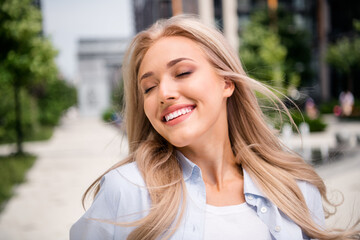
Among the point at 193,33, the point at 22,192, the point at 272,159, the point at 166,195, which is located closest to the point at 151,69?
the point at 193,33

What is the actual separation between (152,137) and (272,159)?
62 cm

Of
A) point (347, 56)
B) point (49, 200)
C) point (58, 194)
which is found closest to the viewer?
point (49, 200)

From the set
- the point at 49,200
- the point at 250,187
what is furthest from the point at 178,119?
the point at 49,200

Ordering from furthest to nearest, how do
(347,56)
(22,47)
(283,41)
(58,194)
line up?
(283,41) → (347,56) → (22,47) → (58,194)

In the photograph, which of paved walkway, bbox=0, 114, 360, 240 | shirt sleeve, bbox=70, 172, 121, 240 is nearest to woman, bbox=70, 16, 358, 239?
shirt sleeve, bbox=70, 172, 121, 240

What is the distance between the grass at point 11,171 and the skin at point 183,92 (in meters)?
5.37

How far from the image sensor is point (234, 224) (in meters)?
1.38

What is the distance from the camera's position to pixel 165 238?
4.09 feet

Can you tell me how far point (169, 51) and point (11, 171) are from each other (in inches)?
345

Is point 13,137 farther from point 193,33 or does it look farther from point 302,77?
point 302,77

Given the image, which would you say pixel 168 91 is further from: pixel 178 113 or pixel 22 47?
pixel 22 47

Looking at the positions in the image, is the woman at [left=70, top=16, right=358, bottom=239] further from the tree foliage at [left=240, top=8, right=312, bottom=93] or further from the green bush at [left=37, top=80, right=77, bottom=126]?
the green bush at [left=37, top=80, right=77, bottom=126]

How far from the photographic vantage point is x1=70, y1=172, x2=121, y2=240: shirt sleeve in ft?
4.04

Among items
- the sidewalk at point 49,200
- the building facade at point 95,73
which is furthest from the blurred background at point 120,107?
the building facade at point 95,73
